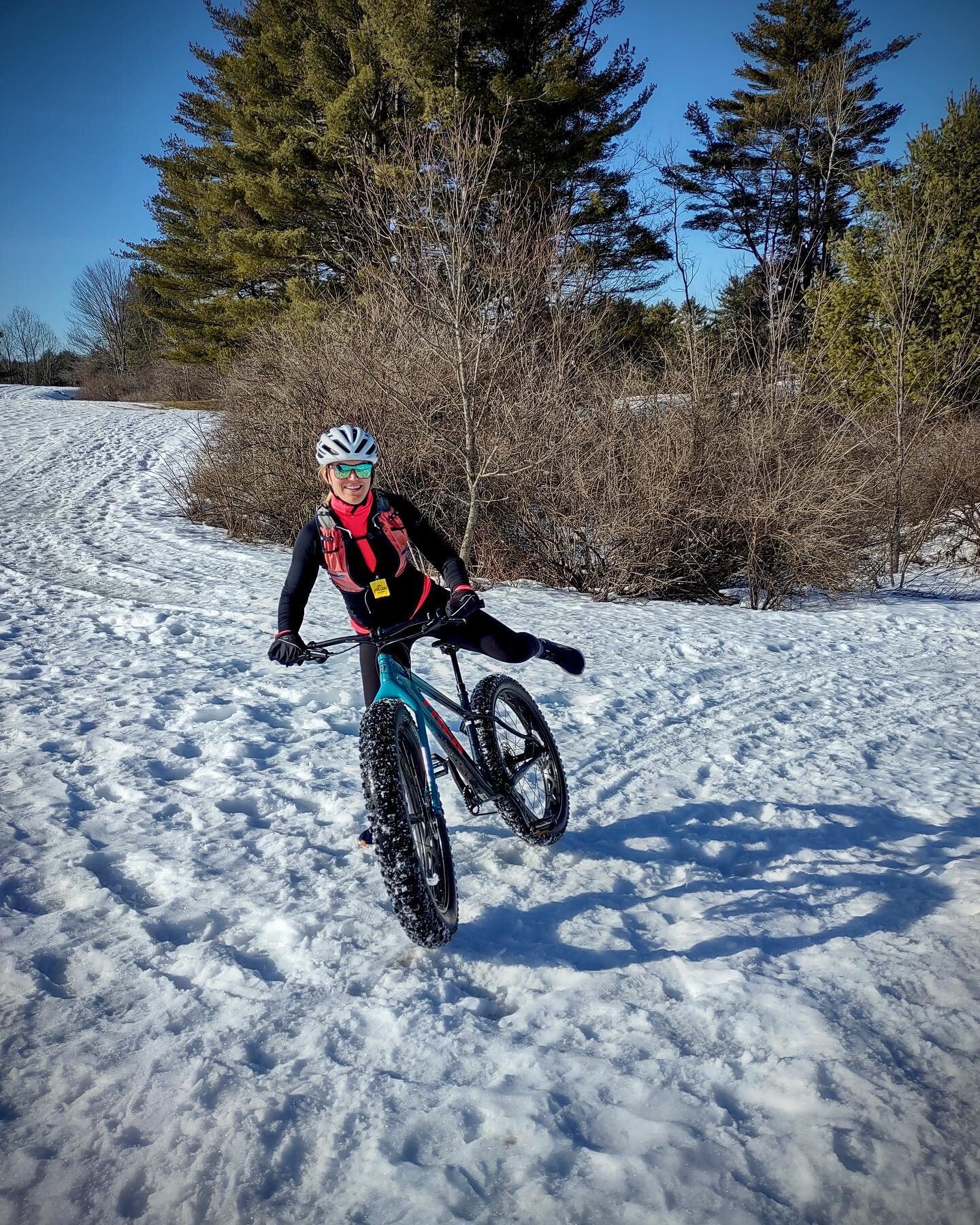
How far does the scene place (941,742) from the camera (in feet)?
17.3

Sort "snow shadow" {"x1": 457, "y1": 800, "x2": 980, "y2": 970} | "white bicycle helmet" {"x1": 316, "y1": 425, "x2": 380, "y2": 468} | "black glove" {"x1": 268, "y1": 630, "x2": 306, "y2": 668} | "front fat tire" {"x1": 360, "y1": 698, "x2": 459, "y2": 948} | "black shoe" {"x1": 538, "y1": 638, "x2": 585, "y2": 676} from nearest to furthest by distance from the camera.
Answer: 1. "front fat tire" {"x1": 360, "y1": 698, "x2": 459, "y2": 948}
2. "black glove" {"x1": 268, "y1": 630, "x2": 306, "y2": 668}
3. "snow shadow" {"x1": 457, "y1": 800, "x2": 980, "y2": 970}
4. "white bicycle helmet" {"x1": 316, "y1": 425, "x2": 380, "y2": 468}
5. "black shoe" {"x1": 538, "y1": 638, "x2": 585, "y2": 676}

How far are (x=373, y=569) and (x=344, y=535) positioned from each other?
200 mm

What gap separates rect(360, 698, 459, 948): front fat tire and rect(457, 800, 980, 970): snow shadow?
449 mm

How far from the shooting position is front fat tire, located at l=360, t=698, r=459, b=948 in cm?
259

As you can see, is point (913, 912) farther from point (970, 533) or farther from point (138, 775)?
point (970, 533)

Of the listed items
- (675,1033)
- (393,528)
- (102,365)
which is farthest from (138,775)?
(102,365)

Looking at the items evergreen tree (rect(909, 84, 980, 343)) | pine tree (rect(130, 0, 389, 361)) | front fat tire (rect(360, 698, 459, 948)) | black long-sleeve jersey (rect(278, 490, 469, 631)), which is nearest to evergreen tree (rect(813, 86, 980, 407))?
evergreen tree (rect(909, 84, 980, 343))

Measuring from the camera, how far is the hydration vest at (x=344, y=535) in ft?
10.7

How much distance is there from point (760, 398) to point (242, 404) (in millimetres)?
8115

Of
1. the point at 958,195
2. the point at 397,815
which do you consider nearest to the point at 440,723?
the point at 397,815

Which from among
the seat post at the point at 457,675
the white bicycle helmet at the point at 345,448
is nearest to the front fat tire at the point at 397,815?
the seat post at the point at 457,675

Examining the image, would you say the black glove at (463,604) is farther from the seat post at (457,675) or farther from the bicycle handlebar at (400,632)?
the seat post at (457,675)

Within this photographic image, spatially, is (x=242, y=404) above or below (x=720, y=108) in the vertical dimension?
below

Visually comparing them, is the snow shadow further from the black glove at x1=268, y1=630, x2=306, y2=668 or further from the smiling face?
the smiling face
